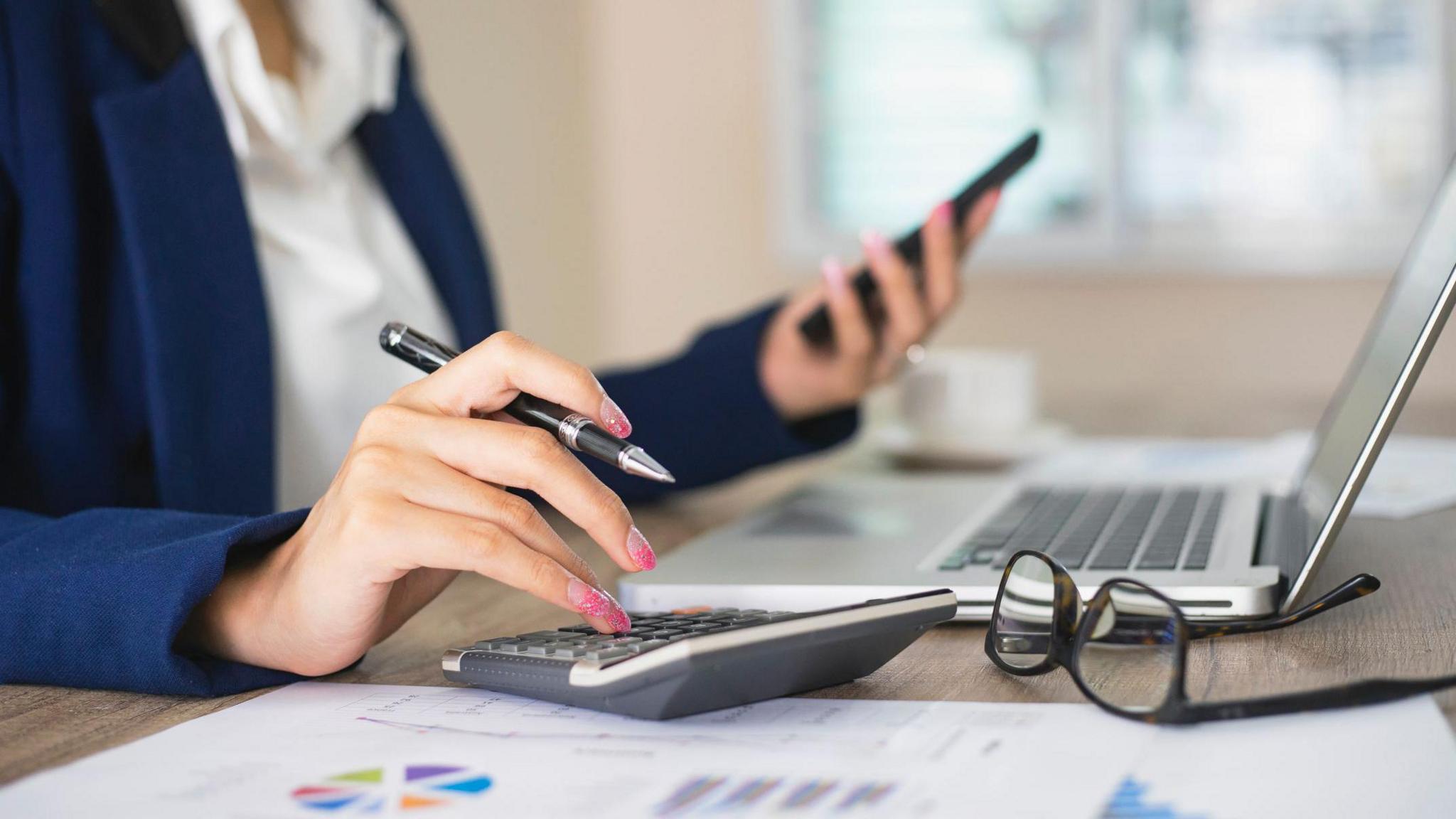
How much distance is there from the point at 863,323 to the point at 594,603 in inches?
23.7

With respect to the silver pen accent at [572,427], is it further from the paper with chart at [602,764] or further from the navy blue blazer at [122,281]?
the navy blue blazer at [122,281]

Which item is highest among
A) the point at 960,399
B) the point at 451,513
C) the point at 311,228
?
the point at 311,228

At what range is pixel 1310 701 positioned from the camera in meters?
0.53

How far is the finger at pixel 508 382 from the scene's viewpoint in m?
0.60

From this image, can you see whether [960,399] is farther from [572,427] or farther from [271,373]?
[572,427]

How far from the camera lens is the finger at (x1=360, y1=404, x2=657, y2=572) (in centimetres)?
59

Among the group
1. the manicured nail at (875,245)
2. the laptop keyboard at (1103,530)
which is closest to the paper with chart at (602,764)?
the laptop keyboard at (1103,530)

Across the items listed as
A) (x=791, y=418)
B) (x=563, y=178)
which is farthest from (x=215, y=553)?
(x=563, y=178)

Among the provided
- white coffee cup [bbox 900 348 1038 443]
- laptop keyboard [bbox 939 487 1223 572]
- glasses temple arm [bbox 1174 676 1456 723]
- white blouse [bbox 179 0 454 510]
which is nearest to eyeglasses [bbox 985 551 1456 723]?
glasses temple arm [bbox 1174 676 1456 723]

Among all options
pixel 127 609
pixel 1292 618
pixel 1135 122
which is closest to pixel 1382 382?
pixel 1292 618

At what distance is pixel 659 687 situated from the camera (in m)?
0.53

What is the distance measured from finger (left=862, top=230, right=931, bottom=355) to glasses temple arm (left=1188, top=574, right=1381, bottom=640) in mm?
516

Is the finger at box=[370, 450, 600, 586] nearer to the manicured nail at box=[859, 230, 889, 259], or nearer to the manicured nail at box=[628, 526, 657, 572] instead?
the manicured nail at box=[628, 526, 657, 572]

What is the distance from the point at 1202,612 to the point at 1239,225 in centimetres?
217
